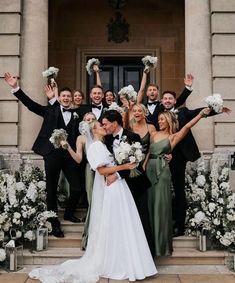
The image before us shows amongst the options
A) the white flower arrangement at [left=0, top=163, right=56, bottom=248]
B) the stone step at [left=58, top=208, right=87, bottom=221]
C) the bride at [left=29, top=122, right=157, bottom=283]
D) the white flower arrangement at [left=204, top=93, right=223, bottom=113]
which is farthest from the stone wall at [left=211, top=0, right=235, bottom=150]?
the white flower arrangement at [left=0, top=163, right=56, bottom=248]

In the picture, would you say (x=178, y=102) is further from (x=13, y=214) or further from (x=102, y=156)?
(x=13, y=214)

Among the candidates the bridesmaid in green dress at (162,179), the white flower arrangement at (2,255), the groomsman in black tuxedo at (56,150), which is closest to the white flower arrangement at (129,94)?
the bridesmaid in green dress at (162,179)

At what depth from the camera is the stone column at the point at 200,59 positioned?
29.3 feet

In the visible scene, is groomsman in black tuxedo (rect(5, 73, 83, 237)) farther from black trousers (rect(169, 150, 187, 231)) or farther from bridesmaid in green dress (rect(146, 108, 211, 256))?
black trousers (rect(169, 150, 187, 231))

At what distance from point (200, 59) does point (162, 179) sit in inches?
142

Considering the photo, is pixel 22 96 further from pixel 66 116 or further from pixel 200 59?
pixel 200 59

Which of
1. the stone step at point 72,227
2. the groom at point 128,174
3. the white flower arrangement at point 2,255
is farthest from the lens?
the stone step at point 72,227

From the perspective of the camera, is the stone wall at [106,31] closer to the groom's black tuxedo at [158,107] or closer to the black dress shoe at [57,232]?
the groom's black tuxedo at [158,107]

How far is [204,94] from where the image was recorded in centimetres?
898

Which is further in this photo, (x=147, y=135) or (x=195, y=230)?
(x=195, y=230)

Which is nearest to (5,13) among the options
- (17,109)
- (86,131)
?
(17,109)

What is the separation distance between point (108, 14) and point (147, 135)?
6.89m

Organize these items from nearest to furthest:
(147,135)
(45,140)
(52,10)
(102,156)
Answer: (102,156) < (147,135) < (45,140) < (52,10)

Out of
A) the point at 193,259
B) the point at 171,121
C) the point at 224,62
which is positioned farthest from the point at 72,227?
the point at 224,62
